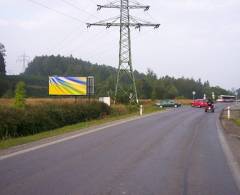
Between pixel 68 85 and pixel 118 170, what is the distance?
43.1 m

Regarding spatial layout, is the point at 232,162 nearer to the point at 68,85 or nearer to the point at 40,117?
the point at 40,117

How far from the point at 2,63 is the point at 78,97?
188 feet

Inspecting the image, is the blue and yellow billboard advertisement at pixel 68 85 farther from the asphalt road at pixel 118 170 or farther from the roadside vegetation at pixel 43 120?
Result: the asphalt road at pixel 118 170

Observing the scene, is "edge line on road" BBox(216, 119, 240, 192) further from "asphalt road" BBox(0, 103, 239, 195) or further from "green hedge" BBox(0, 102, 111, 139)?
"green hedge" BBox(0, 102, 111, 139)

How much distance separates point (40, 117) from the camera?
1209 inches

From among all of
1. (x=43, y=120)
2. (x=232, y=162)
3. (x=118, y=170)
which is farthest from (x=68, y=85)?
(x=118, y=170)

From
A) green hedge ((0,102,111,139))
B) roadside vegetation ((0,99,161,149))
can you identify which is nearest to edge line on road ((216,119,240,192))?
roadside vegetation ((0,99,161,149))

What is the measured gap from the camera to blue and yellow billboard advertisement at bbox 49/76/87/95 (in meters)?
54.2

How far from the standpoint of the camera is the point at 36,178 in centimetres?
1060

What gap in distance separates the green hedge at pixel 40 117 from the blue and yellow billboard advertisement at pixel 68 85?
977 cm

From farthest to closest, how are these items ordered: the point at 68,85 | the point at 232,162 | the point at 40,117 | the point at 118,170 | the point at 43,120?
the point at 68,85, the point at 43,120, the point at 40,117, the point at 232,162, the point at 118,170

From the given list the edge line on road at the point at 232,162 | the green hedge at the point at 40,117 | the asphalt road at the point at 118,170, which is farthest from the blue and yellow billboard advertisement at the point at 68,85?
the asphalt road at the point at 118,170

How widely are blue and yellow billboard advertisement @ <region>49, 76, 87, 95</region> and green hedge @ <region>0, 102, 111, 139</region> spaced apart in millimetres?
9775

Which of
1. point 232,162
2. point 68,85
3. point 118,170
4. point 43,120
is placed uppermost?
point 68,85
